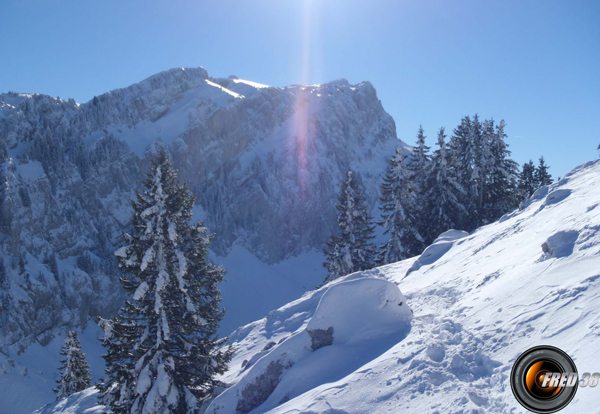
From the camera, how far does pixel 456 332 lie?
746cm

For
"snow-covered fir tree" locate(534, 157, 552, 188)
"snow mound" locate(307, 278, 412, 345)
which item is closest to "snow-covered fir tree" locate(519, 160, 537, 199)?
"snow-covered fir tree" locate(534, 157, 552, 188)

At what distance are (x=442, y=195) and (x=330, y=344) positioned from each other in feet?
78.7

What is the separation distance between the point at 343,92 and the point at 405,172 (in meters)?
86.9

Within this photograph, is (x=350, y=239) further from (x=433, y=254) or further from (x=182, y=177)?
(x=182, y=177)

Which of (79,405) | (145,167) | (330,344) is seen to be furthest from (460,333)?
(145,167)

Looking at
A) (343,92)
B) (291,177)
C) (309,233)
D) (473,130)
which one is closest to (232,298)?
(309,233)

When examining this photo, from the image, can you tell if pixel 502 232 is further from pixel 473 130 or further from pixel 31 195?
pixel 31 195

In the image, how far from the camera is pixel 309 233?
81062 mm

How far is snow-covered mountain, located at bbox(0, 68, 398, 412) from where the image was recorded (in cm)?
5488

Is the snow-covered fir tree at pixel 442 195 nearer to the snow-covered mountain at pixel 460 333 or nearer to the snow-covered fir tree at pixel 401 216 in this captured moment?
the snow-covered fir tree at pixel 401 216

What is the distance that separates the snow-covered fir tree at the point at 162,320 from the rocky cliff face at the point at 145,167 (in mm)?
47955

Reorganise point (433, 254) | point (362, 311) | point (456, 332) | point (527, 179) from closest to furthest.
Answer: point (456, 332) < point (362, 311) < point (433, 254) < point (527, 179)

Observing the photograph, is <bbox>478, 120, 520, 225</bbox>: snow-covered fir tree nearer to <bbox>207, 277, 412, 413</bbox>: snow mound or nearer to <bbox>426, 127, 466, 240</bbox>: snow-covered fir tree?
<bbox>426, 127, 466, 240</bbox>: snow-covered fir tree

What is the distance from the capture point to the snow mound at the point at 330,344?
8.75 metres
